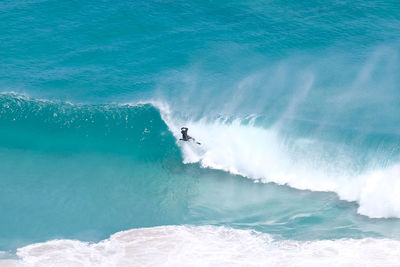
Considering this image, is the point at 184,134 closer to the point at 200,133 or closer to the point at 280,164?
the point at 200,133

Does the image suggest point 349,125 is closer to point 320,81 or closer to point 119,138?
point 320,81

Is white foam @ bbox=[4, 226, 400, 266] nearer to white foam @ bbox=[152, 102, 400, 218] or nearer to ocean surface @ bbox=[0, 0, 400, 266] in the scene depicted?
ocean surface @ bbox=[0, 0, 400, 266]

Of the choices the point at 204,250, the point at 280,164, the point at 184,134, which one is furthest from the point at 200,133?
the point at 204,250

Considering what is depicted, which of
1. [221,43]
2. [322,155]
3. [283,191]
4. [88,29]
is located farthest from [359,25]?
[88,29]

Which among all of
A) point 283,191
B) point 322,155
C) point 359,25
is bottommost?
point 283,191

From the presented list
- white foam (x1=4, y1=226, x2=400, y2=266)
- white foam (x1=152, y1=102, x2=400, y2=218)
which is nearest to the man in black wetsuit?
white foam (x1=152, y1=102, x2=400, y2=218)

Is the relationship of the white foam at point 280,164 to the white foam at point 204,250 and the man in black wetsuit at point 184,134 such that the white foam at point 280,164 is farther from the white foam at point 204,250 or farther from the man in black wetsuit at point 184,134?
the white foam at point 204,250
